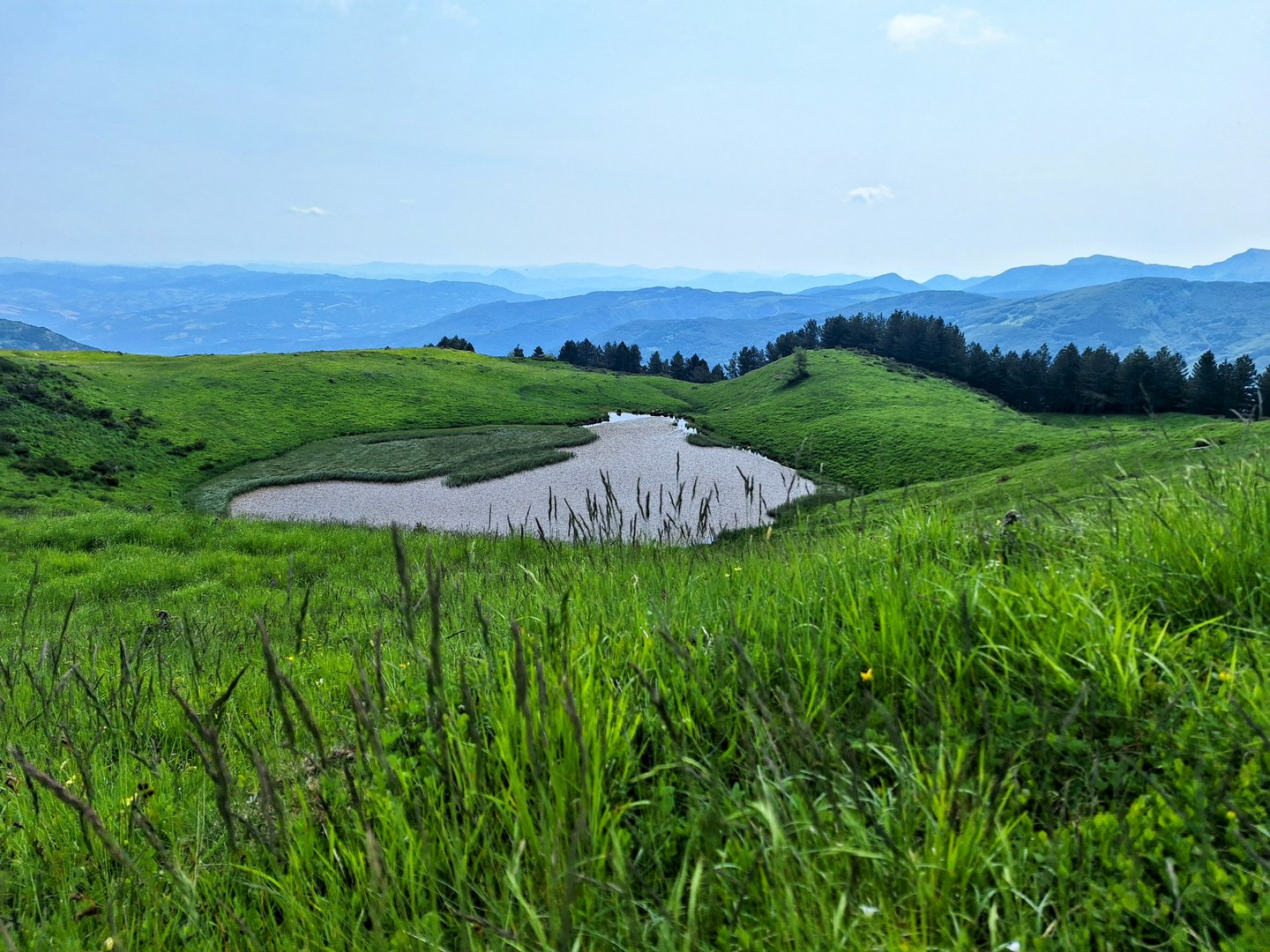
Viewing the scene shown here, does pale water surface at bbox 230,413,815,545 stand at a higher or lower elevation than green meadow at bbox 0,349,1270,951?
lower

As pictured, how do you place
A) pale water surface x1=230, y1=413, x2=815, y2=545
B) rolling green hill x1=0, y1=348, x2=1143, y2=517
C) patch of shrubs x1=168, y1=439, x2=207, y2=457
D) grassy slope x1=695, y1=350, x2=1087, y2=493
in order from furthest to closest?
1. patch of shrubs x1=168, y1=439, x2=207, y2=457
2. grassy slope x1=695, y1=350, x2=1087, y2=493
3. rolling green hill x1=0, y1=348, x2=1143, y2=517
4. pale water surface x1=230, y1=413, x2=815, y2=545

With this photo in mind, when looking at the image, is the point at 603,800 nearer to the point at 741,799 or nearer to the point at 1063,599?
the point at 741,799

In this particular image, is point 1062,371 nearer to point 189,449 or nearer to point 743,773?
point 189,449

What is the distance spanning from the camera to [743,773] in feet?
8.59

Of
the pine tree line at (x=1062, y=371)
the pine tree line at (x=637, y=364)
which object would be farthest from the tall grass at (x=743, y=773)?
the pine tree line at (x=637, y=364)

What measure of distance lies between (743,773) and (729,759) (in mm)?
73

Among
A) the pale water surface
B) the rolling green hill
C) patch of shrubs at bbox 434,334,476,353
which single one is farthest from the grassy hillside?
patch of shrubs at bbox 434,334,476,353

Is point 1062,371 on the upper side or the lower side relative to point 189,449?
upper

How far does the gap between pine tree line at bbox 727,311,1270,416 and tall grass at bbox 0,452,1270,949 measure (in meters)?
75.3

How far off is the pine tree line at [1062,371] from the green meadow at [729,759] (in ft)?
246

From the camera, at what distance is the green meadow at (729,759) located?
1837 millimetres

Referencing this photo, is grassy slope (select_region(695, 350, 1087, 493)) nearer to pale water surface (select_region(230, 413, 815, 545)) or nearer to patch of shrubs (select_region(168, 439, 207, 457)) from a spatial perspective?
pale water surface (select_region(230, 413, 815, 545))

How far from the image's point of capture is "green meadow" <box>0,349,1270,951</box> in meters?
1.84

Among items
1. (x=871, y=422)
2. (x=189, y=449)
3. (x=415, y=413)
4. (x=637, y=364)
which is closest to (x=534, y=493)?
(x=189, y=449)
